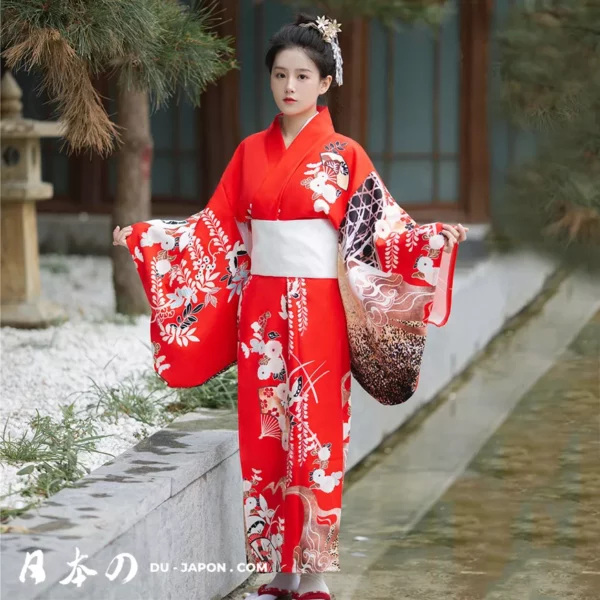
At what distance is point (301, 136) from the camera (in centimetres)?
354

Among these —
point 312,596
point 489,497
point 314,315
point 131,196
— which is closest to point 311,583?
point 312,596

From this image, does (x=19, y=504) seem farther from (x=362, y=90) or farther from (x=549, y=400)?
(x=362, y=90)

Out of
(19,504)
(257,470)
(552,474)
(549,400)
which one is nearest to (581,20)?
(549,400)

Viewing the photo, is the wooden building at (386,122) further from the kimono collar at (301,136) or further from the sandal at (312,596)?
the sandal at (312,596)

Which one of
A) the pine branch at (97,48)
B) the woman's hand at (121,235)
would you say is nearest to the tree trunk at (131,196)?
the pine branch at (97,48)

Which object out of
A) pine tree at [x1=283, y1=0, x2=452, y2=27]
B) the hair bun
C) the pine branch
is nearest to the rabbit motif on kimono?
the hair bun

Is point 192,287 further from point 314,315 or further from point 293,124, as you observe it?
point 293,124

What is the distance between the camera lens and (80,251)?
900 cm

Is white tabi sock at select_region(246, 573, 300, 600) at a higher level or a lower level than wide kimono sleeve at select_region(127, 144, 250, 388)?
lower

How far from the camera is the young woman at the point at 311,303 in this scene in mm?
3473

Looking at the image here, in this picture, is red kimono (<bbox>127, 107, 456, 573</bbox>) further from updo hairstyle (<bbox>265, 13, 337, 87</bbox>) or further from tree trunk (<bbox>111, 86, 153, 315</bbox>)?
tree trunk (<bbox>111, 86, 153, 315</bbox>)

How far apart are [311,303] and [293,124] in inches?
20.6

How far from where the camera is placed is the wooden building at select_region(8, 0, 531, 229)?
9180 millimetres

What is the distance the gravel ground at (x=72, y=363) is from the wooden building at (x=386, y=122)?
7.34 ft
